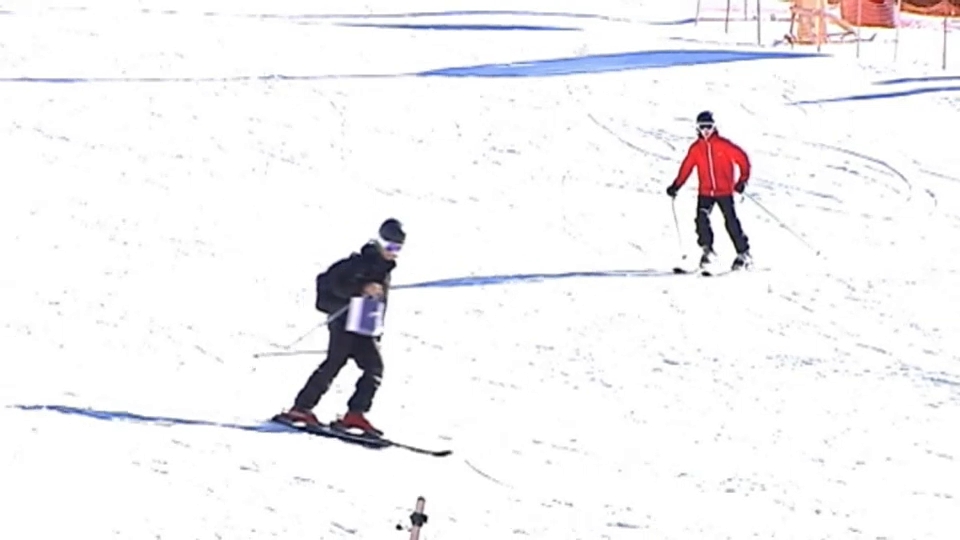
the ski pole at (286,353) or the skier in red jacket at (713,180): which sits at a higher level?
the skier in red jacket at (713,180)

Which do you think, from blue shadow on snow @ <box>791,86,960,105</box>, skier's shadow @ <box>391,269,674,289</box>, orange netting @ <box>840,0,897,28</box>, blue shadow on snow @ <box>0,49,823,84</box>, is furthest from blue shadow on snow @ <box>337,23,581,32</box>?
skier's shadow @ <box>391,269,674,289</box>

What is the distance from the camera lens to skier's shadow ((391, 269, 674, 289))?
16.3 metres

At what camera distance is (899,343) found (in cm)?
1527

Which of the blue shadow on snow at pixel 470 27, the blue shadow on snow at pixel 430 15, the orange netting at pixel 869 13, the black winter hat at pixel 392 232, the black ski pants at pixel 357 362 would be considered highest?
the orange netting at pixel 869 13

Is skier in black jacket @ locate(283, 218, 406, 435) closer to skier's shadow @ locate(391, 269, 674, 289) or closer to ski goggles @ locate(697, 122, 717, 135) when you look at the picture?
skier's shadow @ locate(391, 269, 674, 289)

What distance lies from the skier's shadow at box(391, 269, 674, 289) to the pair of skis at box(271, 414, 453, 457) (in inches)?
190

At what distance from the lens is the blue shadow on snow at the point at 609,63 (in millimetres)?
26086

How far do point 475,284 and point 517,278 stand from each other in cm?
47

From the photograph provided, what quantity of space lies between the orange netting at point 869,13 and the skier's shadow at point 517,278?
683 inches

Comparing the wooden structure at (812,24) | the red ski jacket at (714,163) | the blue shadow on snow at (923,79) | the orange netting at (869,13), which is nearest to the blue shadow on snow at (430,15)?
the wooden structure at (812,24)

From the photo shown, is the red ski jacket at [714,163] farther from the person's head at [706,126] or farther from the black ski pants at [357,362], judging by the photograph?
the black ski pants at [357,362]

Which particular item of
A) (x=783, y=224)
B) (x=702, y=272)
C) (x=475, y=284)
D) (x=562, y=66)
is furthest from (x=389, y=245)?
(x=562, y=66)

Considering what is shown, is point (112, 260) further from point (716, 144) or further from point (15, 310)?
point (716, 144)

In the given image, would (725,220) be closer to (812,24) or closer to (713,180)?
(713,180)
